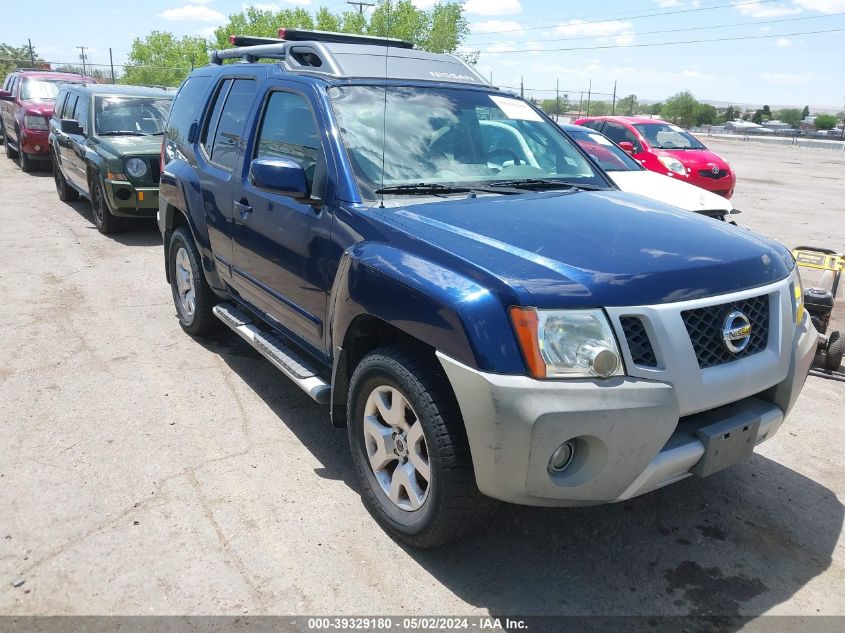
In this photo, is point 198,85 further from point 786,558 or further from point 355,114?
point 786,558

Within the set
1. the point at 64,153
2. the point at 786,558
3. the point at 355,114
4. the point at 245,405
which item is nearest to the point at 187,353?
the point at 245,405

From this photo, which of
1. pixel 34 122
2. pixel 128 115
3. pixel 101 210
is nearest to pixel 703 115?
pixel 34 122

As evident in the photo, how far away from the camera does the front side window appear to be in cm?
366

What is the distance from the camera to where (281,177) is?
3332 mm

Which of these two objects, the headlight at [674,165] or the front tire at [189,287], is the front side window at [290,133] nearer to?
the front tire at [189,287]

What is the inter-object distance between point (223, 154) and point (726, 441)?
136 inches

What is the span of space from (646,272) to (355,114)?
5.90 feet

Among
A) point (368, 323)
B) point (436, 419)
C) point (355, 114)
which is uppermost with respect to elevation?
point (355, 114)

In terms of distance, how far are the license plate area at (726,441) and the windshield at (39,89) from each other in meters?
16.5

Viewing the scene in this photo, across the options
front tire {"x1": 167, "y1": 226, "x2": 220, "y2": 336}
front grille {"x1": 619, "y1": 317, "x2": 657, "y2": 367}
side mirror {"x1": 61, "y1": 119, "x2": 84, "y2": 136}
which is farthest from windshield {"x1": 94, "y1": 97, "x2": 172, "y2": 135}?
front grille {"x1": 619, "y1": 317, "x2": 657, "y2": 367}

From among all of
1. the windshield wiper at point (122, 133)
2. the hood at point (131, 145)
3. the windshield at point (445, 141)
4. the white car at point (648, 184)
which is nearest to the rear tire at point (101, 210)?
the hood at point (131, 145)

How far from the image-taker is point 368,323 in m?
3.14

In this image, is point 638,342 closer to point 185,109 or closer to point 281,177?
point 281,177

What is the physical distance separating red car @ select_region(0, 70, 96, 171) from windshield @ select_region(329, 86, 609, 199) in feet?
43.2
